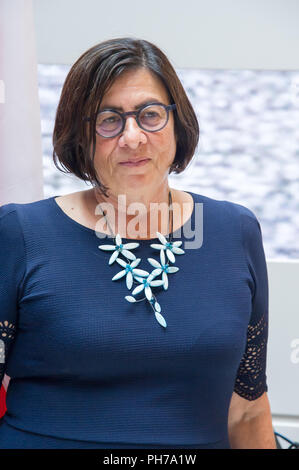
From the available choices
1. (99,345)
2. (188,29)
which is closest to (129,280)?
(99,345)

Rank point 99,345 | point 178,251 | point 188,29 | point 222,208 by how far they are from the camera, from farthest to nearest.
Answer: point 188,29
point 222,208
point 178,251
point 99,345

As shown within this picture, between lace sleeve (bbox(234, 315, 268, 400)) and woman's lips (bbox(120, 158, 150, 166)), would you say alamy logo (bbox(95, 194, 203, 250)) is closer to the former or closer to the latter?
woman's lips (bbox(120, 158, 150, 166))

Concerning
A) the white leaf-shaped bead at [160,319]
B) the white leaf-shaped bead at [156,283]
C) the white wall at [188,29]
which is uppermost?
the white wall at [188,29]

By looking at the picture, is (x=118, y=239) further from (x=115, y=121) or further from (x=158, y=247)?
(x=115, y=121)

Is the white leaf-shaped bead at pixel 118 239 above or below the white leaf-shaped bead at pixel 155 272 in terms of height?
above

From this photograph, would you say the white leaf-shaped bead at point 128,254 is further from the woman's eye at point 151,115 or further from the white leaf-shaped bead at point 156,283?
the woman's eye at point 151,115

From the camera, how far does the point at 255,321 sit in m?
1.18

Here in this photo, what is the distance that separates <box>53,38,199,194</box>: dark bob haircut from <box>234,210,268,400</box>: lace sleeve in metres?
0.25

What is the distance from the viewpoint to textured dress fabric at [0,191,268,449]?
100cm

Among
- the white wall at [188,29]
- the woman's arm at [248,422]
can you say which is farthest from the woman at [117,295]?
the white wall at [188,29]

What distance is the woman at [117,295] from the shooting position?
1005 millimetres

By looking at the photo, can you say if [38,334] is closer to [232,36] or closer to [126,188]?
[126,188]

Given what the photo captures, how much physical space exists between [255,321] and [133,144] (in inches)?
17.8

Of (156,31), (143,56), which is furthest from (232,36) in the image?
(143,56)
